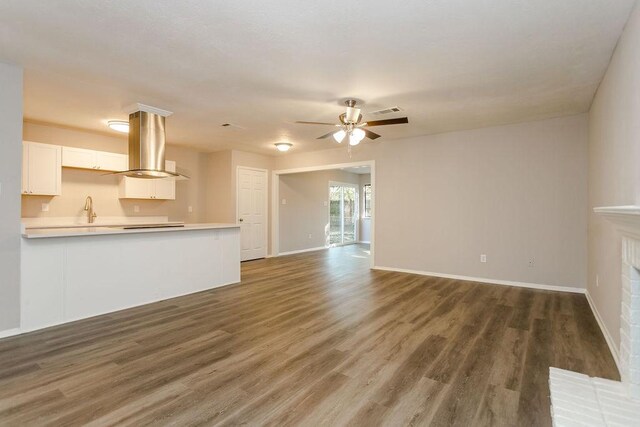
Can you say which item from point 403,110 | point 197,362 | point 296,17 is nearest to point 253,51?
point 296,17

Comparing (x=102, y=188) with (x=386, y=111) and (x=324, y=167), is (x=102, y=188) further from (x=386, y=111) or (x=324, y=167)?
(x=386, y=111)

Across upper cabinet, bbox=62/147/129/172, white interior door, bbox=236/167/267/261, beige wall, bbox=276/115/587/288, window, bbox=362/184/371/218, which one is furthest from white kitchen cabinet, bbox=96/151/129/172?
window, bbox=362/184/371/218

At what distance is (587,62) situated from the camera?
9.64ft

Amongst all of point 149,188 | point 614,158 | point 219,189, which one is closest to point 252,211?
point 219,189

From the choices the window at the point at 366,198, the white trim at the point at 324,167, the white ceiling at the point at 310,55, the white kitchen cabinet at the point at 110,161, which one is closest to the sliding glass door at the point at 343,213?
the window at the point at 366,198

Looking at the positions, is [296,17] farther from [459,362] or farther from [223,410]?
[459,362]

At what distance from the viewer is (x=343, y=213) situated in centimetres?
1056

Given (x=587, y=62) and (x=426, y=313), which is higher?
(x=587, y=62)

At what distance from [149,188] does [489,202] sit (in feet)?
19.8

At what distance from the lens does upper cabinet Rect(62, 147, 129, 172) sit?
5145mm

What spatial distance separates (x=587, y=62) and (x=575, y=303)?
281cm

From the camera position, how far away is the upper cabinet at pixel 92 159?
5.15 m

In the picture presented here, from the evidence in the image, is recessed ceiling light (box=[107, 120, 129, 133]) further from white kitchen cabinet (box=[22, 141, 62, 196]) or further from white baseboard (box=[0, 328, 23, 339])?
white baseboard (box=[0, 328, 23, 339])

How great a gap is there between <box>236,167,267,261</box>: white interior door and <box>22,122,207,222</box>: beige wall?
1.04 meters
